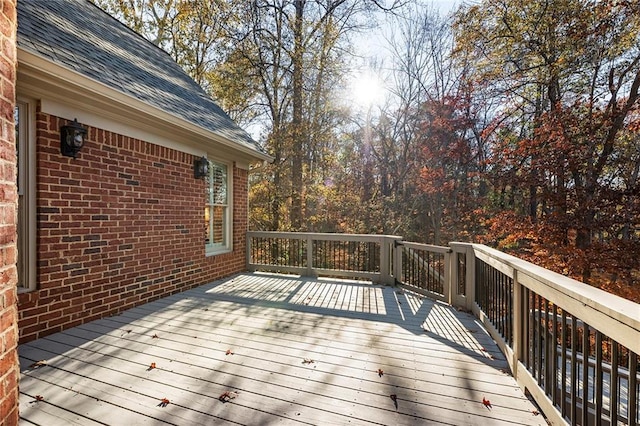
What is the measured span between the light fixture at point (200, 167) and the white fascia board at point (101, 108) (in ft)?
0.48

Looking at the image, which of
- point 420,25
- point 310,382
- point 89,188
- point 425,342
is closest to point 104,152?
point 89,188

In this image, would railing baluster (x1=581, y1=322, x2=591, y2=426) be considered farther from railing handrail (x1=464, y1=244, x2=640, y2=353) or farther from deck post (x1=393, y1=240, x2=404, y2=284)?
deck post (x1=393, y1=240, x2=404, y2=284)

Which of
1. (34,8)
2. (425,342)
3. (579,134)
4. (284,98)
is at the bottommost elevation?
(425,342)

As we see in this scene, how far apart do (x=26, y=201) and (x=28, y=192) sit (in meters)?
0.09

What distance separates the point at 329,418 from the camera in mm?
1939

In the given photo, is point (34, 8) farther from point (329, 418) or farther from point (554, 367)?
point (554, 367)

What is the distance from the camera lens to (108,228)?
12.1 feet

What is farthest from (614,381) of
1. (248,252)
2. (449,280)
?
(248,252)

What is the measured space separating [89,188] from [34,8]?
2.14 meters

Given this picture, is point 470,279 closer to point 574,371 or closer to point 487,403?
point 487,403

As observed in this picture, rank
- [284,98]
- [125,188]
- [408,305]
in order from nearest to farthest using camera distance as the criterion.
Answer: [125,188]
[408,305]
[284,98]

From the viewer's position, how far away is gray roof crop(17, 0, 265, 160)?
3043mm

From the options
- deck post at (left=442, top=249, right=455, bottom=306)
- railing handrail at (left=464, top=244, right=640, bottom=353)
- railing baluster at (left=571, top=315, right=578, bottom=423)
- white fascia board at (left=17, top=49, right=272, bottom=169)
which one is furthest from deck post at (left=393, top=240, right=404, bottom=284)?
railing baluster at (left=571, top=315, right=578, bottom=423)

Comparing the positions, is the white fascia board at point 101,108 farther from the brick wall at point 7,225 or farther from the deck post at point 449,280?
the deck post at point 449,280
